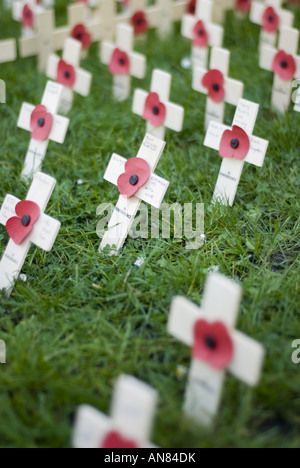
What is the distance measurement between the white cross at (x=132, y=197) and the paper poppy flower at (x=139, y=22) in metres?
2.16

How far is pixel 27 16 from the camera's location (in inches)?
153

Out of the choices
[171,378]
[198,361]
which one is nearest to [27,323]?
[171,378]

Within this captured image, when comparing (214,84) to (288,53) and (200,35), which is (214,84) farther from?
(200,35)

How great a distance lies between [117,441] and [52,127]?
1.70 meters

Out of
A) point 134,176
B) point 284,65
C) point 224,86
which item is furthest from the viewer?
point 284,65

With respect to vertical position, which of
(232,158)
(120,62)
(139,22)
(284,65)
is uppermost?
(139,22)

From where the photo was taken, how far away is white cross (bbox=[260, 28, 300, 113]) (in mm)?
2994

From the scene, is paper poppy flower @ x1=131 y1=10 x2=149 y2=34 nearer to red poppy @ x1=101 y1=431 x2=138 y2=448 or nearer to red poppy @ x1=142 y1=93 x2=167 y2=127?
red poppy @ x1=142 y1=93 x2=167 y2=127

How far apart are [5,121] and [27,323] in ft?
5.39

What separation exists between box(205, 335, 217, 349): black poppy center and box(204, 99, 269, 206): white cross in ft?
3.25

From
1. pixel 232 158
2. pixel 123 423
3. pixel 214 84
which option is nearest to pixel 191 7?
pixel 214 84

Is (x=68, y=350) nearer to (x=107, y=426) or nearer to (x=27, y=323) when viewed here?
(x=27, y=323)

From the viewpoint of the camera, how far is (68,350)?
1.81m

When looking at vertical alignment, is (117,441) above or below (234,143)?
below
